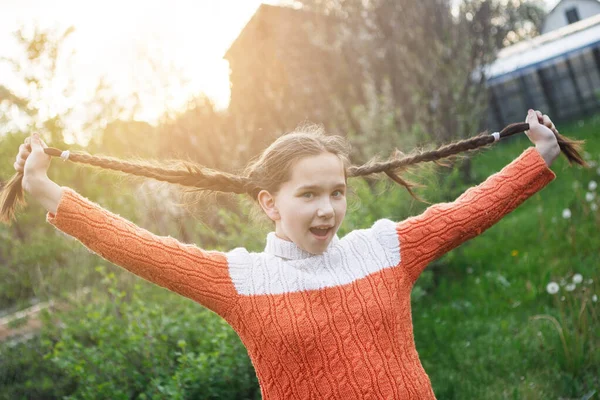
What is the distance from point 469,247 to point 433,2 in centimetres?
456

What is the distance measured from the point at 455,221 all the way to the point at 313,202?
1.74 feet

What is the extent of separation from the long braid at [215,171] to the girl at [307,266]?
0.04ft

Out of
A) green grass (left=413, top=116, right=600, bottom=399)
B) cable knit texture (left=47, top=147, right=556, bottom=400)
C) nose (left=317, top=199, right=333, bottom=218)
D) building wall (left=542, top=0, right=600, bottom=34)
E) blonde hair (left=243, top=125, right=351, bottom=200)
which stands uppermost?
building wall (left=542, top=0, right=600, bottom=34)

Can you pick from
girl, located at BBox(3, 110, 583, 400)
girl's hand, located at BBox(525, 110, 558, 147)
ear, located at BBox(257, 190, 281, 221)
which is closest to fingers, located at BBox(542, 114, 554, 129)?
girl's hand, located at BBox(525, 110, 558, 147)

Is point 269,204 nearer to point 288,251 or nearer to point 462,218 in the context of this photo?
point 288,251

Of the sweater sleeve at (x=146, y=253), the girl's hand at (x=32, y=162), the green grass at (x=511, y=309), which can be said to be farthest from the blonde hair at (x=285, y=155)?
Result: the green grass at (x=511, y=309)

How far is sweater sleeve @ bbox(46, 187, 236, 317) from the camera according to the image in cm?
177

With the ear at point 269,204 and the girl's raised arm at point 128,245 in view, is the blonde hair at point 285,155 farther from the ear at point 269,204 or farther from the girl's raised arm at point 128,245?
the girl's raised arm at point 128,245

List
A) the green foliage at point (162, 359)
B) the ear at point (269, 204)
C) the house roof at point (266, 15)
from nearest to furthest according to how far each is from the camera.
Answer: the ear at point (269, 204), the green foliage at point (162, 359), the house roof at point (266, 15)

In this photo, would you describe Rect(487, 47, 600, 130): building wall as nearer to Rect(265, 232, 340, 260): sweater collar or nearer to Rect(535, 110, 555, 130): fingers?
Rect(535, 110, 555, 130): fingers

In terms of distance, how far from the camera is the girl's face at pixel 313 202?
1843 millimetres

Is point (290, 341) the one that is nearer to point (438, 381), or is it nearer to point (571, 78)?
point (438, 381)

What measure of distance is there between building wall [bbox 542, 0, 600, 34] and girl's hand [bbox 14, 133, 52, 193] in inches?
1325

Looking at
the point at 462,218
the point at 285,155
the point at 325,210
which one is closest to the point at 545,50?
the point at 462,218
